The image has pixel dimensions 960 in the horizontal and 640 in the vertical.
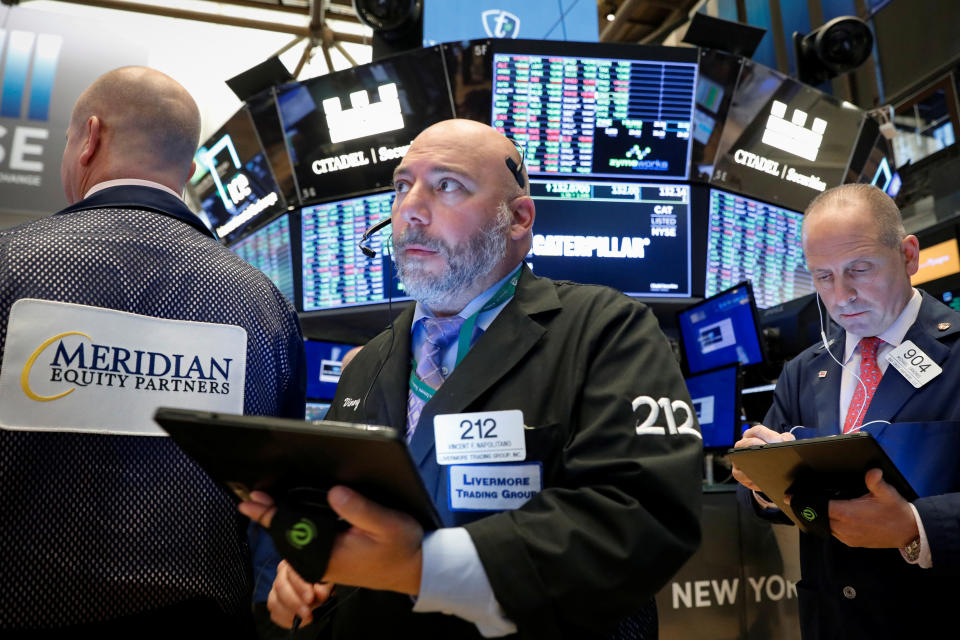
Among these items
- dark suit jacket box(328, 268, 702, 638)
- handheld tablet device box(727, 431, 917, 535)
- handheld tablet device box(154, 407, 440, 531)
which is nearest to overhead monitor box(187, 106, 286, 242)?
dark suit jacket box(328, 268, 702, 638)

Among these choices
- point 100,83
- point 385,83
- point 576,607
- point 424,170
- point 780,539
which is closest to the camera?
point 576,607

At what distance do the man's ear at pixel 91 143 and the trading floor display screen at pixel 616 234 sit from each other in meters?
3.13

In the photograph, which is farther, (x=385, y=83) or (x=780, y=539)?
(x=385, y=83)

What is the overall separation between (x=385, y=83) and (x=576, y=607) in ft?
14.0

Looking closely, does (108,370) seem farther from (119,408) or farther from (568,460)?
(568,460)

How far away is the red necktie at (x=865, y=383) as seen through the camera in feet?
6.17

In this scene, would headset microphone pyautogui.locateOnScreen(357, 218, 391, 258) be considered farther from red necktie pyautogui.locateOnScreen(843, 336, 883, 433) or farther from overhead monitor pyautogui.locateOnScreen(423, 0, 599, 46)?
overhead monitor pyautogui.locateOnScreen(423, 0, 599, 46)

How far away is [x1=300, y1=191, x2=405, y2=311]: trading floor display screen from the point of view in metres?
4.96

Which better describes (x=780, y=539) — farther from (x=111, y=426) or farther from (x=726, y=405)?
(x=111, y=426)

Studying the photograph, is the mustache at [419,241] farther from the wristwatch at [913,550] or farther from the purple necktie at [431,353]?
the wristwatch at [913,550]

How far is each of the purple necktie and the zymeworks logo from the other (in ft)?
1.22

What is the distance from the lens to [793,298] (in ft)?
17.5

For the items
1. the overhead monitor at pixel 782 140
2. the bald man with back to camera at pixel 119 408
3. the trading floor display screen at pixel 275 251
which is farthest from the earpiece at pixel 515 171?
the trading floor display screen at pixel 275 251

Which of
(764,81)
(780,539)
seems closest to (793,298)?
(764,81)
